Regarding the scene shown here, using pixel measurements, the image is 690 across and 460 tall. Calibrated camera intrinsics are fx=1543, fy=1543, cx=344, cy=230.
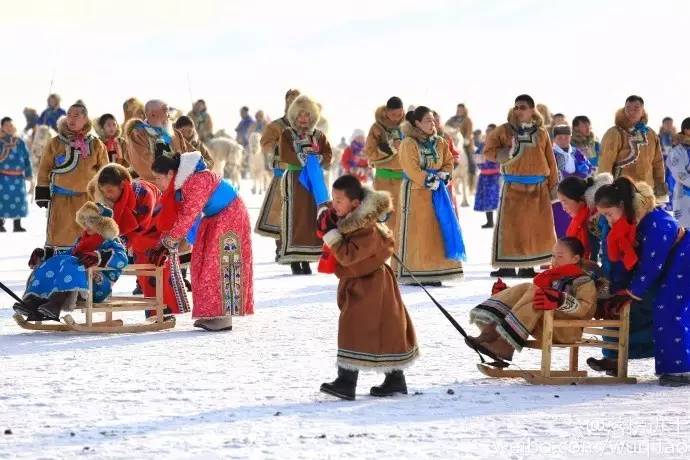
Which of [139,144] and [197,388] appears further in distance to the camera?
[139,144]

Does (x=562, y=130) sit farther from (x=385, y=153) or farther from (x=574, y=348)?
(x=574, y=348)

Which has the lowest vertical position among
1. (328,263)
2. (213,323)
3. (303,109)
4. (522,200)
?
(213,323)

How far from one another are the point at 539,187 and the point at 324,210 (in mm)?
5982

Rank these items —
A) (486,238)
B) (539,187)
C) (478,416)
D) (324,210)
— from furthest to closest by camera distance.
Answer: (486,238), (539,187), (324,210), (478,416)

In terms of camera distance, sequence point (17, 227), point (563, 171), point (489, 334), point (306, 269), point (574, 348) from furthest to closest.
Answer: point (17, 227) < point (306, 269) < point (563, 171) < point (574, 348) < point (489, 334)

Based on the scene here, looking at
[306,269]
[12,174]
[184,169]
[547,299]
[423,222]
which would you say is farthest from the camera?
[12,174]

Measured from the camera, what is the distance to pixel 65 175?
11.5 metres

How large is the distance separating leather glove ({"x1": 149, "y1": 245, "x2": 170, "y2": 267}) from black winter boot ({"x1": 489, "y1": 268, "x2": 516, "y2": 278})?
443 centimetres

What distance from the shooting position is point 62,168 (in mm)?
Answer: 11516

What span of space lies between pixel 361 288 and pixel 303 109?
19.8 feet

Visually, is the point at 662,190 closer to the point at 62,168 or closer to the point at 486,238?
the point at 62,168

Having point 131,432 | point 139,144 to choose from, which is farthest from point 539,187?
point 131,432

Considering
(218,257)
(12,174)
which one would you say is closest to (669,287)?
(218,257)

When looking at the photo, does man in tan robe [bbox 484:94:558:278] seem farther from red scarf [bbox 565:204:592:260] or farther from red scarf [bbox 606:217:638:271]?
red scarf [bbox 606:217:638:271]
